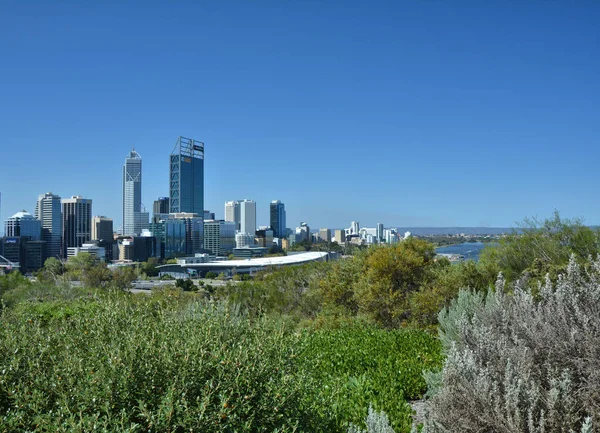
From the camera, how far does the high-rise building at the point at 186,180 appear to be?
175750 mm

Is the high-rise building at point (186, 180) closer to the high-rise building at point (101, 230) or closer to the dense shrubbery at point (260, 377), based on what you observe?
the high-rise building at point (101, 230)

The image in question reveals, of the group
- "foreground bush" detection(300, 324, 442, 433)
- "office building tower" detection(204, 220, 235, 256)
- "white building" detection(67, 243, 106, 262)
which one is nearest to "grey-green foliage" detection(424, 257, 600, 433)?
"foreground bush" detection(300, 324, 442, 433)

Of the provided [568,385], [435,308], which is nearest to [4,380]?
[568,385]

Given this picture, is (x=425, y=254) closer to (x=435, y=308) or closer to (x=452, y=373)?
(x=435, y=308)

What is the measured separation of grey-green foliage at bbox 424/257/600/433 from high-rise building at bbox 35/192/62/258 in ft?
381

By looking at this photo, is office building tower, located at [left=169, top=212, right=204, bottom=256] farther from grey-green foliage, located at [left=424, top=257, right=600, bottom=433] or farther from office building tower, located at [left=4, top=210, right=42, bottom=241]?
grey-green foliage, located at [left=424, top=257, right=600, bottom=433]

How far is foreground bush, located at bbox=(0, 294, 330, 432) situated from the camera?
2.10 metres

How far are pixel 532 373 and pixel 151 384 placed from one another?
2288 millimetres

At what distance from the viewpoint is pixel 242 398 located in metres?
2.33

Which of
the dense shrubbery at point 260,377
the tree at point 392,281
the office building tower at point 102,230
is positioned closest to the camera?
the dense shrubbery at point 260,377

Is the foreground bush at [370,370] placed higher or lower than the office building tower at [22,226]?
lower

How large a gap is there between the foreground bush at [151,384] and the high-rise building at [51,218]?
11532cm

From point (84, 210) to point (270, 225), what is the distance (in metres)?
76.7

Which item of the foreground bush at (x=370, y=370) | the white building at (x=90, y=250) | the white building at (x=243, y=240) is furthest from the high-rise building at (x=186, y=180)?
the foreground bush at (x=370, y=370)
